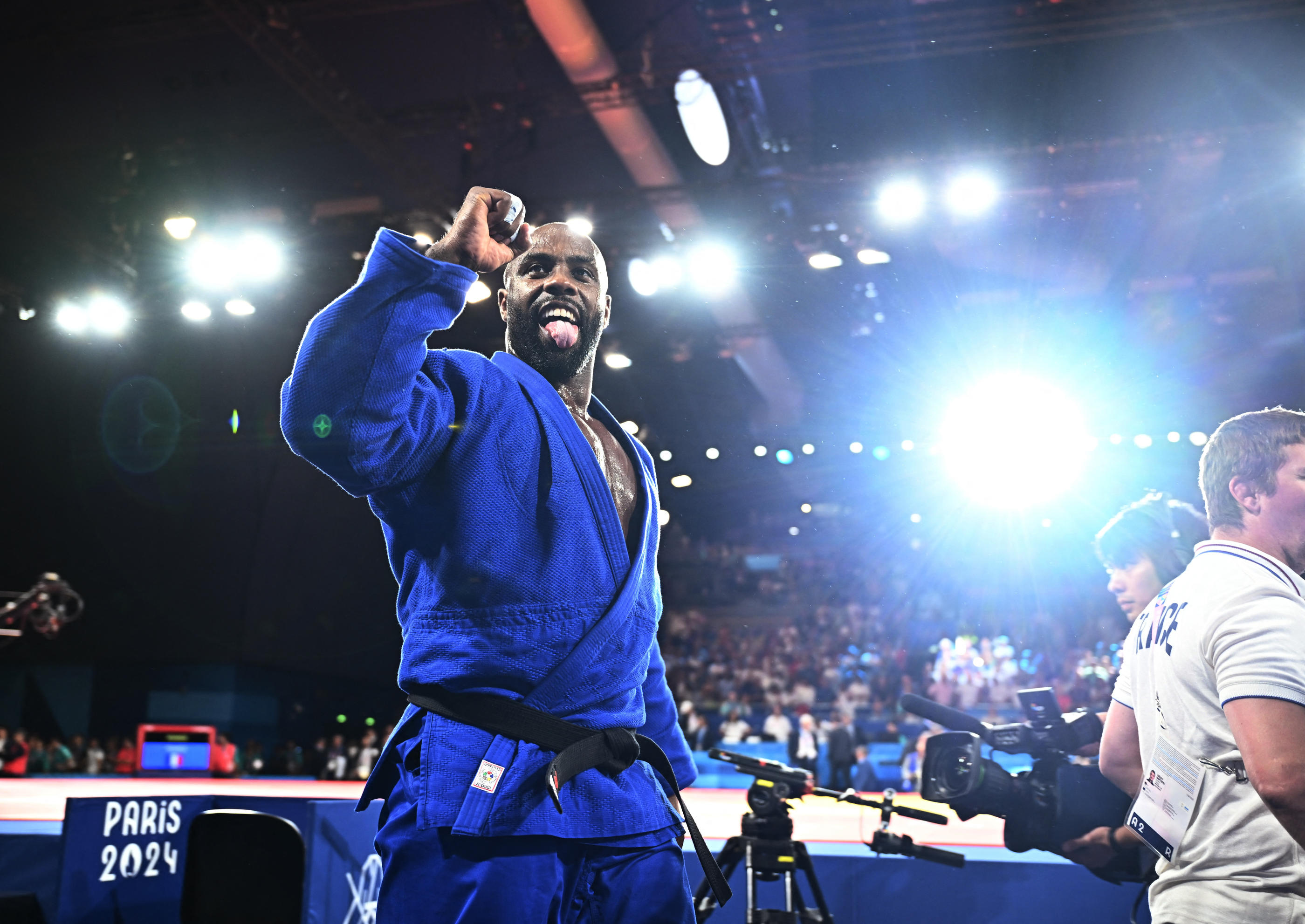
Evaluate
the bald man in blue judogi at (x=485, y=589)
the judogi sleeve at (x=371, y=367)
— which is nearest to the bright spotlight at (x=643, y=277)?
the bald man in blue judogi at (x=485, y=589)

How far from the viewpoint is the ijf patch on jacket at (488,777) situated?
120 cm

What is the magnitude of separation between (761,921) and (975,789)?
1110mm

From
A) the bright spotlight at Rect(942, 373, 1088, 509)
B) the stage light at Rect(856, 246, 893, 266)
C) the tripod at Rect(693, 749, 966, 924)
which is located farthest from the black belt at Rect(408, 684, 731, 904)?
the bright spotlight at Rect(942, 373, 1088, 509)

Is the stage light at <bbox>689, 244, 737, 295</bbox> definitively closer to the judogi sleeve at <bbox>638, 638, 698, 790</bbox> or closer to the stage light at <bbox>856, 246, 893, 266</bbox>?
the stage light at <bbox>856, 246, 893, 266</bbox>

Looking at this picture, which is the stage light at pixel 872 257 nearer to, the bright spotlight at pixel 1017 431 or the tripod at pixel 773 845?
the bright spotlight at pixel 1017 431

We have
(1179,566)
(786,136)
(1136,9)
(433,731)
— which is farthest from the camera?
(786,136)

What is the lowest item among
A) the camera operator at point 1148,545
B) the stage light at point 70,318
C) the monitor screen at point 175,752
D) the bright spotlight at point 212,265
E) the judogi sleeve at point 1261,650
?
the monitor screen at point 175,752

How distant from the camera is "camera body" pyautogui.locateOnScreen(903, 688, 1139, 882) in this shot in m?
2.24

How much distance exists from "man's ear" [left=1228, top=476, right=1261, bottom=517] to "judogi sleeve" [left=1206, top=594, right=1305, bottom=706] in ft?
0.74

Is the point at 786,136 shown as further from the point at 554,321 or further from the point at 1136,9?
the point at 554,321

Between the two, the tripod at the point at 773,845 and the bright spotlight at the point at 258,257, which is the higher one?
the bright spotlight at the point at 258,257

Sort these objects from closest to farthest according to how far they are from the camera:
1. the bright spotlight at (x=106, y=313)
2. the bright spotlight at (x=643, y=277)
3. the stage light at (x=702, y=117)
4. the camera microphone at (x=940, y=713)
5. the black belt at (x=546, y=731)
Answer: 1. the black belt at (x=546, y=731)
2. the camera microphone at (x=940, y=713)
3. the stage light at (x=702, y=117)
4. the bright spotlight at (x=643, y=277)
5. the bright spotlight at (x=106, y=313)

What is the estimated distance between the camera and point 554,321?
1.63m

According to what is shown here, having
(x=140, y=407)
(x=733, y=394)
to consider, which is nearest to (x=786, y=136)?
(x=733, y=394)
